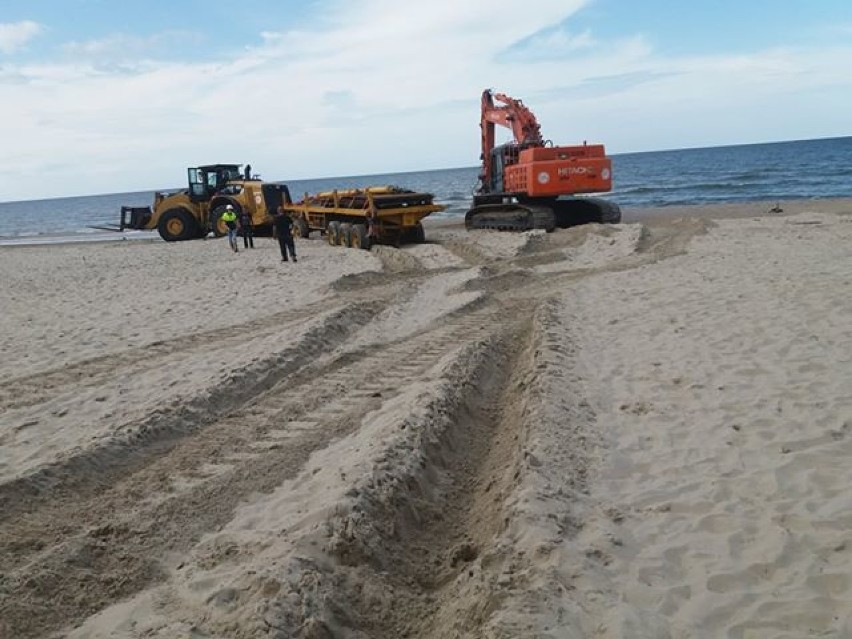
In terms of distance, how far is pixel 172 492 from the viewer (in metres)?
4.59

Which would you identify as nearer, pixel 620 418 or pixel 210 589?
pixel 210 589

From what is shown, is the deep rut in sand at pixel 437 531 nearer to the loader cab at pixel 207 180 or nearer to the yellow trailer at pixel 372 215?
the yellow trailer at pixel 372 215

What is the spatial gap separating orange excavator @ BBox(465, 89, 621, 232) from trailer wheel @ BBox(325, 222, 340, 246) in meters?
5.05

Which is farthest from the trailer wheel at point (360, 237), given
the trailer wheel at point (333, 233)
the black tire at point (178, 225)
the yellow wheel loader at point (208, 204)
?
the black tire at point (178, 225)

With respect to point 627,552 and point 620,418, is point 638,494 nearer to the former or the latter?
point 627,552

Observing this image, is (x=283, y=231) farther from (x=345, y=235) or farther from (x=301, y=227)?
(x=301, y=227)

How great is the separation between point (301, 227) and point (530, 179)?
7.34m

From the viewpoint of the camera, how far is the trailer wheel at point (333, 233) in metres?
19.4

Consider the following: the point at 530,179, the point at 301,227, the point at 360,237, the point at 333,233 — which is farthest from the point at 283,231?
the point at 530,179

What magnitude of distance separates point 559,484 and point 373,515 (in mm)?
1200

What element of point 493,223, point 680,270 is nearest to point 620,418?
point 680,270

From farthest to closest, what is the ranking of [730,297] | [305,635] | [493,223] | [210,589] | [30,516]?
[493,223] < [730,297] < [30,516] < [210,589] < [305,635]

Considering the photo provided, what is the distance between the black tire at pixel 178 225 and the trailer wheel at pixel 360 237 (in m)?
9.68

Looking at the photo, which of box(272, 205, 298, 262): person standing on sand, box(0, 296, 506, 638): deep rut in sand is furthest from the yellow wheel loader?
box(0, 296, 506, 638): deep rut in sand
